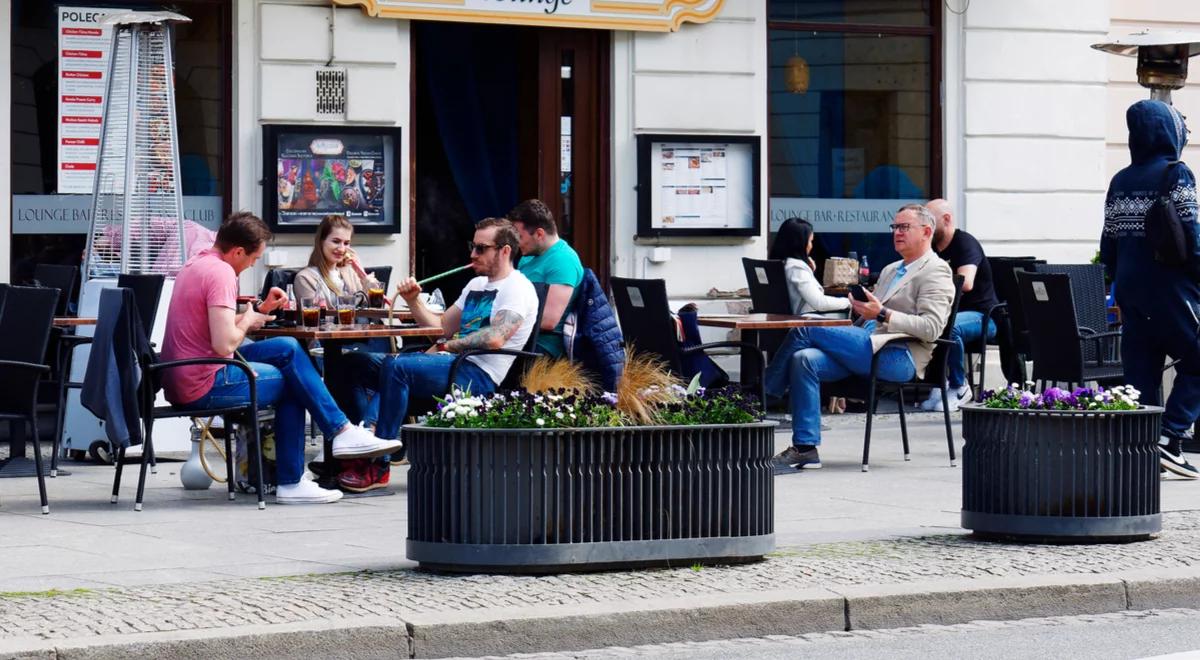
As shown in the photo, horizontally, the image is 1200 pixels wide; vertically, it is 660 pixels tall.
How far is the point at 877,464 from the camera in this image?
11.5 metres

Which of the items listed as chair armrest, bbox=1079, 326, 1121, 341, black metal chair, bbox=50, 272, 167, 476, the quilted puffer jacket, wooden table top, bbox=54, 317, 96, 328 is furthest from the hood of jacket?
wooden table top, bbox=54, 317, 96, 328

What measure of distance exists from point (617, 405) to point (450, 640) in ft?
4.77

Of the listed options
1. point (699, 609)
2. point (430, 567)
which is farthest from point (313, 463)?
point (699, 609)

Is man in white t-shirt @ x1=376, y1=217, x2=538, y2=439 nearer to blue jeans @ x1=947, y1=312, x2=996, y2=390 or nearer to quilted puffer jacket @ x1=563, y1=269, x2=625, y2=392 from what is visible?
quilted puffer jacket @ x1=563, y1=269, x2=625, y2=392

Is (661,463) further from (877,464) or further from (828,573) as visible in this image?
(877,464)

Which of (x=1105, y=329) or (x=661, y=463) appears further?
(x=1105, y=329)

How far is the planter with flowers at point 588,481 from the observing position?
705 cm

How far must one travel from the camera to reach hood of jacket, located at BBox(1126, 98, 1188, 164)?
10.5m

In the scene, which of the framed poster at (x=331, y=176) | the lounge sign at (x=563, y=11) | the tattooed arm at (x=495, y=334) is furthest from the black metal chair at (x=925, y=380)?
the framed poster at (x=331, y=176)

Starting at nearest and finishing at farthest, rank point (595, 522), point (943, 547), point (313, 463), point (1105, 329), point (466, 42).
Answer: point (595, 522)
point (943, 547)
point (313, 463)
point (1105, 329)
point (466, 42)

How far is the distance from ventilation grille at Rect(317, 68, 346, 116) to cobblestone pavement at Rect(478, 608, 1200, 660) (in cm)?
835

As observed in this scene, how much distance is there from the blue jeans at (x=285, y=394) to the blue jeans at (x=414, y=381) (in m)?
0.38

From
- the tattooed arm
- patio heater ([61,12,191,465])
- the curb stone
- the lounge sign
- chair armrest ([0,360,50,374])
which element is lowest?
the curb stone

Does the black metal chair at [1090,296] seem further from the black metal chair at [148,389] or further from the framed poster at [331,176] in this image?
the black metal chair at [148,389]
